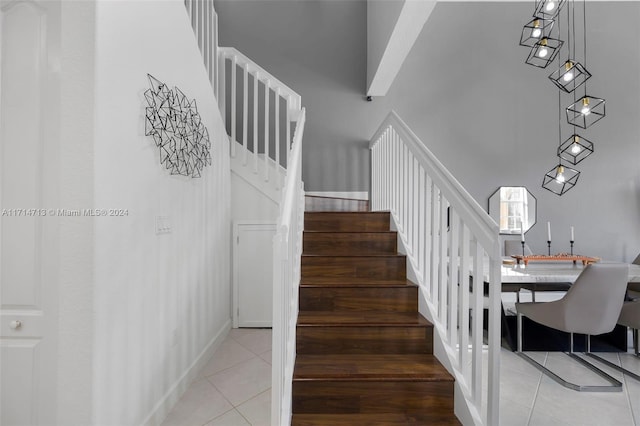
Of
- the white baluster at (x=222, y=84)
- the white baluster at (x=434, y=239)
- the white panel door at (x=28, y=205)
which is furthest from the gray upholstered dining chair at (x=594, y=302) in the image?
the white baluster at (x=222, y=84)

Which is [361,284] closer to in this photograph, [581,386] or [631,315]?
[581,386]

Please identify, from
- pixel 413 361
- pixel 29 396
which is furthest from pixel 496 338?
pixel 29 396

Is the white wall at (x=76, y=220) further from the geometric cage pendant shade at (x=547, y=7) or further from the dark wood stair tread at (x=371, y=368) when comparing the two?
the geometric cage pendant shade at (x=547, y=7)

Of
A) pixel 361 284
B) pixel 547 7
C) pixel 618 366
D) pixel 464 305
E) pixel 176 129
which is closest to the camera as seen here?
pixel 464 305

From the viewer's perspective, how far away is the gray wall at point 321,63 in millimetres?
3986

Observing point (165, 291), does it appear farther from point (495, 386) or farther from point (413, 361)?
point (495, 386)

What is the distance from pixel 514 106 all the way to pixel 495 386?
440 cm

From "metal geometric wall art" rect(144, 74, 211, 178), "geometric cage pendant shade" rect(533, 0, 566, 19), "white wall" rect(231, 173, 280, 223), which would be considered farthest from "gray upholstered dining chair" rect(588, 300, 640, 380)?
"metal geometric wall art" rect(144, 74, 211, 178)

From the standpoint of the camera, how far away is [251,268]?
120 inches

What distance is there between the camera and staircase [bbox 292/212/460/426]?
5.06ft

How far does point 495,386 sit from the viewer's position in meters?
1.29

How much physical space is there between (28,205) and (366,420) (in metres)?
1.87

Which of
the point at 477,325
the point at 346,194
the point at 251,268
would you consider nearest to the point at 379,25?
the point at 346,194

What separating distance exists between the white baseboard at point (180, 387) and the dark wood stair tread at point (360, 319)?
91 centimetres
